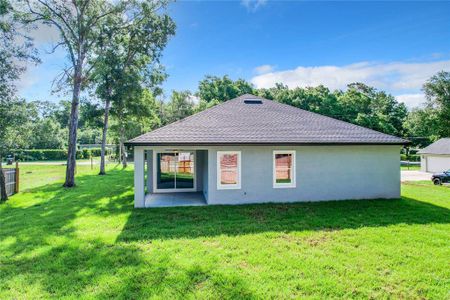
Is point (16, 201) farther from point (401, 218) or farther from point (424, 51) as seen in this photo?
point (424, 51)

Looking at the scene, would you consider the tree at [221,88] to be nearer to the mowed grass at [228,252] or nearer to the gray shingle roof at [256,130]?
the gray shingle roof at [256,130]

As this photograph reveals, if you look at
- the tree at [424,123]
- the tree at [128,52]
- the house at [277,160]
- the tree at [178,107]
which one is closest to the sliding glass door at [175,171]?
the house at [277,160]

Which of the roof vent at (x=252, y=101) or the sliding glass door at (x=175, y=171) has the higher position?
the roof vent at (x=252, y=101)

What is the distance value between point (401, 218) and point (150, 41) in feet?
72.8

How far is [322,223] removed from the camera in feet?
24.8

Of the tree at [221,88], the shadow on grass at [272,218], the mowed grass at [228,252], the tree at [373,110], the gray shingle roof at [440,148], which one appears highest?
the tree at [221,88]

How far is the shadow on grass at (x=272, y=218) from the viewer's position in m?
6.94

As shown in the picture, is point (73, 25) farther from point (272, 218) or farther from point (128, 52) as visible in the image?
point (272, 218)

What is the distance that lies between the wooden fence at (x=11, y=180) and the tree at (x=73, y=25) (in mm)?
2525

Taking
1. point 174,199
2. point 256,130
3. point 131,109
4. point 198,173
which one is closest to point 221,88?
point 131,109

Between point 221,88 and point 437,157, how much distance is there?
28.6 meters

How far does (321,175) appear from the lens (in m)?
10.5

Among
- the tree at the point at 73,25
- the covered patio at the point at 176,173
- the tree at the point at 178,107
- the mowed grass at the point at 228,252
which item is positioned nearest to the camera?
the mowed grass at the point at 228,252

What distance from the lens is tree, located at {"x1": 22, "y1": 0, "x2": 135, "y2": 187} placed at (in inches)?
596
